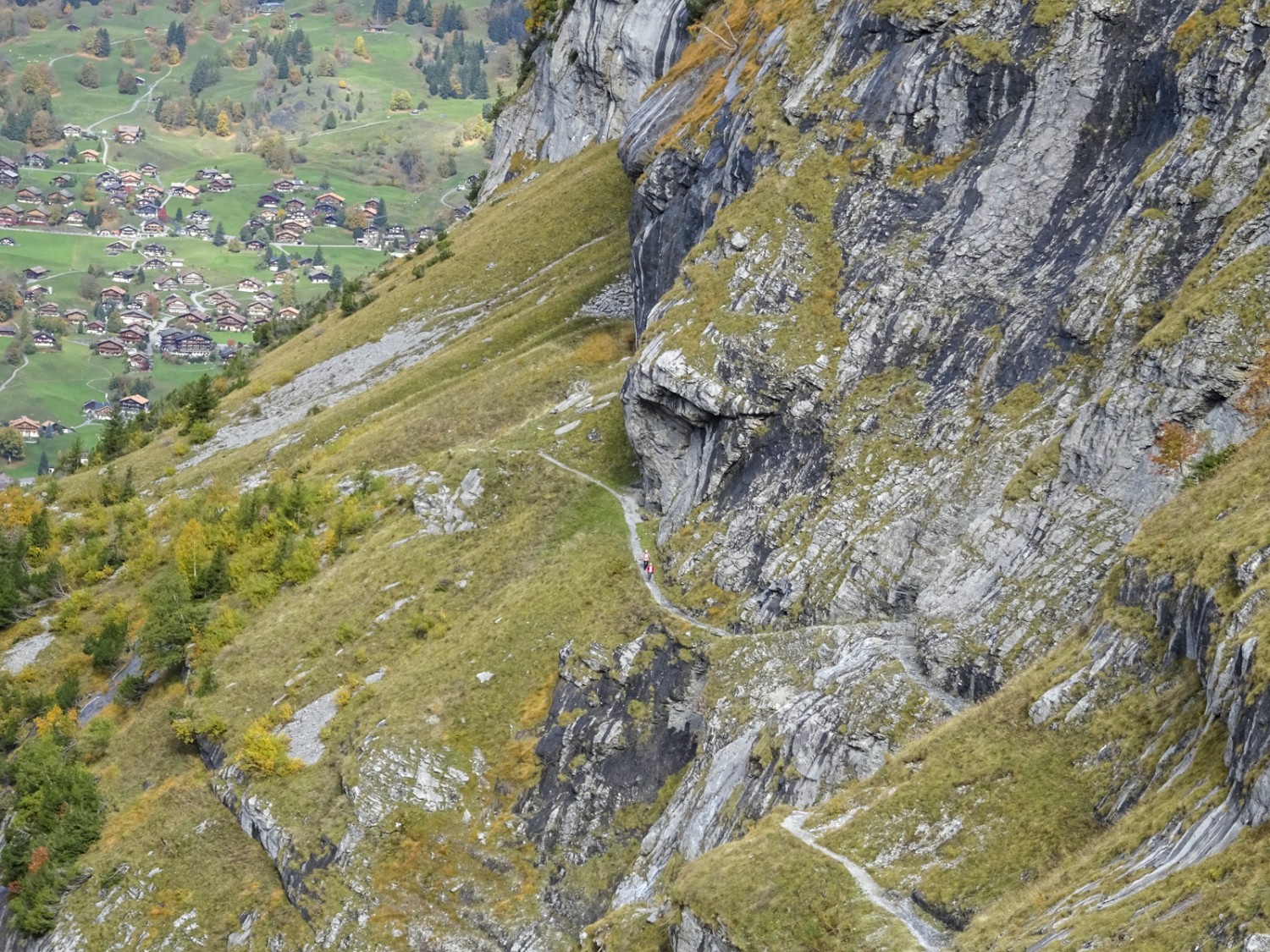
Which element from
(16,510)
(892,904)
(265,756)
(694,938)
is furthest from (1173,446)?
(16,510)

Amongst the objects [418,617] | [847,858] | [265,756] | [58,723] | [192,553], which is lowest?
[58,723]

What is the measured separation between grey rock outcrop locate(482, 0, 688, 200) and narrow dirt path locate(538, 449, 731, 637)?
5770cm

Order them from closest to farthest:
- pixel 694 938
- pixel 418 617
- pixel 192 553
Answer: pixel 694 938 → pixel 418 617 → pixel 192 553

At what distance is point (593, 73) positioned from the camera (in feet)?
431

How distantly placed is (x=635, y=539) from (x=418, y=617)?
37.6ft

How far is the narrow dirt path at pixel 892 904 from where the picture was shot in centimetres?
3416

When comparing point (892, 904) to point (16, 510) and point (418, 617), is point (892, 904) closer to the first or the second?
point (418, 617)

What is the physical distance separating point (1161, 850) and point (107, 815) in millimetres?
53808

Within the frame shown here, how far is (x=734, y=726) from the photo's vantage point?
5206cm

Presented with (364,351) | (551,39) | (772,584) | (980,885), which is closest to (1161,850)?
(980,885)

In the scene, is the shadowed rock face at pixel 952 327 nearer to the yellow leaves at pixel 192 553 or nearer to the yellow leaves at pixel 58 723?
the yellow leaves at pixel 192 553

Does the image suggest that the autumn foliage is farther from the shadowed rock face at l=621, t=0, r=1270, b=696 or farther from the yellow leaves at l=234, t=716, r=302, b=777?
the yellow leaves at l=234, t=716, r=302, b=777

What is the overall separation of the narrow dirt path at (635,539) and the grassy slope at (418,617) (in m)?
0.57

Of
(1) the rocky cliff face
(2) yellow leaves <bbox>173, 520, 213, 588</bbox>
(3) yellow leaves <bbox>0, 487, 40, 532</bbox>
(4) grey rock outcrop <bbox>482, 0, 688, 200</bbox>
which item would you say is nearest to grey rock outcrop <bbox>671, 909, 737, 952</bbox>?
(1) the rocky cliff face
